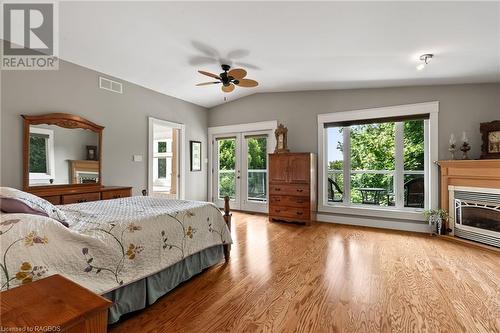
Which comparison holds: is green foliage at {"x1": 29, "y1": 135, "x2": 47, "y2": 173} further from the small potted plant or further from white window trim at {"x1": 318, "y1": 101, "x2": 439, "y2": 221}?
the small potted plant

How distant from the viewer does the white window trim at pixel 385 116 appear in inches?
154

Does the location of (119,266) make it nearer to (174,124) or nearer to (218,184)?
(174,124)

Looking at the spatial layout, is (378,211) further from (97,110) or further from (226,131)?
(97,110)

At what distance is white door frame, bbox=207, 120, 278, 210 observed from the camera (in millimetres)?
5383

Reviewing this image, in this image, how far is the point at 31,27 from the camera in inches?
106

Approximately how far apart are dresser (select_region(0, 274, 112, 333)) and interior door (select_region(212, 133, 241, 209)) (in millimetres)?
4976

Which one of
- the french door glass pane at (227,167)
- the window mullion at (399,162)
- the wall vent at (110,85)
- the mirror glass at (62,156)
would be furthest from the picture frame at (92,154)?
the window mullion at (399,162)

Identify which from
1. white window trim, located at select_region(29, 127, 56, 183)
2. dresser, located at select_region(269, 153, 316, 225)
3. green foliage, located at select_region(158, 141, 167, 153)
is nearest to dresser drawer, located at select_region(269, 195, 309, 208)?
dresser, located at select_region(269, 153, 316, 225)

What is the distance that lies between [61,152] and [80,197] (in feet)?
2.31

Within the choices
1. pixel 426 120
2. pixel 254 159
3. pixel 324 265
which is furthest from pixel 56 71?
pixel 426 120

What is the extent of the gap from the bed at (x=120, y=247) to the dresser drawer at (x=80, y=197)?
31.5 inches

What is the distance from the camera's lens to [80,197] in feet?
Result: 10.4

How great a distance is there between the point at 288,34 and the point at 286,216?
10.4 ft

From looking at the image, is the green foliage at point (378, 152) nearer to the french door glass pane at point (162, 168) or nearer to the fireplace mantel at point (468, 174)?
the fireplace mantel at point (468, 174)
